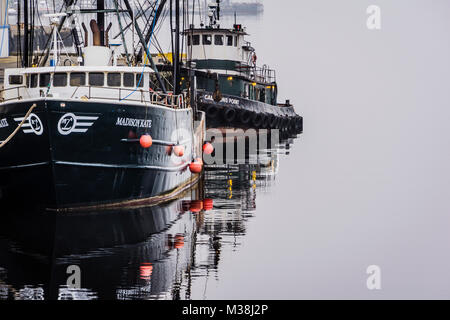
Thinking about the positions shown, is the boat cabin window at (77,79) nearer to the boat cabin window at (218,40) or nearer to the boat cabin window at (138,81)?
the boat cabin window at (138,81)

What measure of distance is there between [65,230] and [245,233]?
11.4 feet

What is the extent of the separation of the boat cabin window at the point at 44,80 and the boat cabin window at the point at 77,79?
69cm

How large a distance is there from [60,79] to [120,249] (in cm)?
726

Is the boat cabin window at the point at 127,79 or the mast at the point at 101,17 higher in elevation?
the mast at the point at 101,17

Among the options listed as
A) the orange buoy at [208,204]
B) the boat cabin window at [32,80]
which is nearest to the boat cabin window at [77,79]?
the boat cabin window at [32,80]

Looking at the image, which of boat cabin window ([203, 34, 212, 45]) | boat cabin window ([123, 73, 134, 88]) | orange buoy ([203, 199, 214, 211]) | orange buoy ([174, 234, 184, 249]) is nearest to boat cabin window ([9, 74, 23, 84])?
boat cabin window ([123, 73, 134, 88])

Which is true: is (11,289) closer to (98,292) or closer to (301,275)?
(98,292)

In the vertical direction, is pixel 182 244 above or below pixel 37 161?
below

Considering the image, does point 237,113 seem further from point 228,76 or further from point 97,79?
point 97,79

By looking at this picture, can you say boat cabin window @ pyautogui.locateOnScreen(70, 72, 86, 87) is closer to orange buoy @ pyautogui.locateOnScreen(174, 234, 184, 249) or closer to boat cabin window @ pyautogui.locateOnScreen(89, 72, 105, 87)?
boat cabin window @ pyautogui.locateOnScreen(89, 72, 105, 87)

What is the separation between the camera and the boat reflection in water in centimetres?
1130

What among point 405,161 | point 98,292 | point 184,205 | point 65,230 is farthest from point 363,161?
point 98,292

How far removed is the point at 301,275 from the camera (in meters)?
12.5

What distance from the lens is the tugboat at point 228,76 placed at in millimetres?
46031
